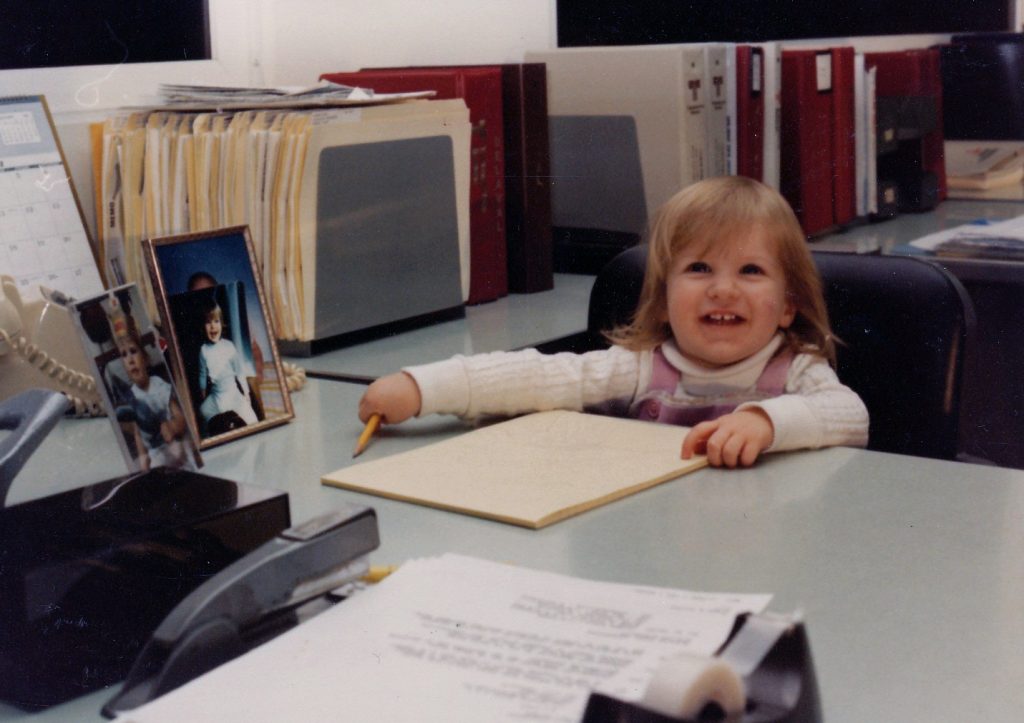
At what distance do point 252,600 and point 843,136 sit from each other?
2.25 m

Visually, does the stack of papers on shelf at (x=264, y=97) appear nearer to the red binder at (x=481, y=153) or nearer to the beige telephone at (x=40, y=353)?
the red binder at (x=481, y=153)

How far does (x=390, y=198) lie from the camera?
1745 millimetres

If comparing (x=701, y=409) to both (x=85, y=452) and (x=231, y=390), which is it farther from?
(x=85, y=452)

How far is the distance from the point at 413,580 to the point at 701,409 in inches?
28.7

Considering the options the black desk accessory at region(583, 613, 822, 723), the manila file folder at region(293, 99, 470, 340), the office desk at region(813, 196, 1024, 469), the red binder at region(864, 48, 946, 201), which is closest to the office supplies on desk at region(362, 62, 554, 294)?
the manila file folder at region(293, 99, 470, 340)

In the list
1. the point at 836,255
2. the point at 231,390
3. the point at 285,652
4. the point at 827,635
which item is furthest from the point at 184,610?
the point at 836,255

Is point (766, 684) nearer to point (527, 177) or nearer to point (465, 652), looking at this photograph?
point (465, 652)

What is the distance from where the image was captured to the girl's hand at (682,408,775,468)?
1.12 metres

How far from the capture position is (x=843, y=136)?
266 cm

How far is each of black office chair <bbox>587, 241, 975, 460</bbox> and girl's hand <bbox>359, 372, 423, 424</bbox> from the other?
529mm

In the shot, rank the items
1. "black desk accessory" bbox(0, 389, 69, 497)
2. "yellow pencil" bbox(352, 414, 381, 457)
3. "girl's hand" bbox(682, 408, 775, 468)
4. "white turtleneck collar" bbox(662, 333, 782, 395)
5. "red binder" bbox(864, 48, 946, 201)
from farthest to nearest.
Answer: "red binder" bbox(864, 48, 946, 201)
"white turtleneck collar" bbox(662, 333, 782, 395)
"yellow pencil" bbox(352, 414, 381, 457)
"girl's hand" bbox(682, 408, 775, 468)
"black desk accessory" bbox(0, 389, 69, 497)

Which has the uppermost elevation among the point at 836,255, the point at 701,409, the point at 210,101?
the point at 210,101

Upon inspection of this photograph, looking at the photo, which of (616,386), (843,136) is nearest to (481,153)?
(616,386)

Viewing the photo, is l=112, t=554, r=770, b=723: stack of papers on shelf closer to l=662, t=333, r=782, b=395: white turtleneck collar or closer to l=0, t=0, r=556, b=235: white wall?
l=662, t=333, r=782, b=395: white turtleneck collar
